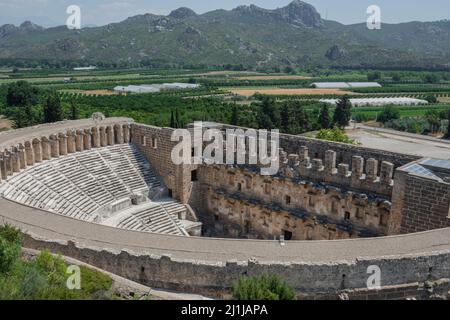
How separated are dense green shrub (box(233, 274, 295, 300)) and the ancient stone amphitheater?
2.00 metres

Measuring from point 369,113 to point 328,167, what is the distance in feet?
214

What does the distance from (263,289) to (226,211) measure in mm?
18254

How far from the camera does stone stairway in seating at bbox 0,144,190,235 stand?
84.8ft

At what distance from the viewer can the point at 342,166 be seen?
2591 cm

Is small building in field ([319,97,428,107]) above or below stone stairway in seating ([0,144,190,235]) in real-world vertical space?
above

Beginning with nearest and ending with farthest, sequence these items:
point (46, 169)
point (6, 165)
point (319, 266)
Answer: point (319, 266) → point (6, 165) → point (46, 169)

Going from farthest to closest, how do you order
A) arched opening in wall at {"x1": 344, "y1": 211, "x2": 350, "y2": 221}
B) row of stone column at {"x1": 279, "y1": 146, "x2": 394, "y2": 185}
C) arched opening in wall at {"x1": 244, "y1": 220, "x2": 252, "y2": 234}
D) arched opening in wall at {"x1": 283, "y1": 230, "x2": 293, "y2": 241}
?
arched opening in wall at {"x1": 244, "y1": 220, "x2": 252, "y2": 234}, arched opening in wall at {"x1": 283, "y1": 230, "x2": 293, "y2": 241}, arched opening in wall at {"x1": 344, "y1": 211, "x2": 350, "y2": 221}, row of stone column at {"x1": 279, "y1": 146, "x2": 394, "y2": 185}

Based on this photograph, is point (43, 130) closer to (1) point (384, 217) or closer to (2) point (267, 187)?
(2) point (267, 187)

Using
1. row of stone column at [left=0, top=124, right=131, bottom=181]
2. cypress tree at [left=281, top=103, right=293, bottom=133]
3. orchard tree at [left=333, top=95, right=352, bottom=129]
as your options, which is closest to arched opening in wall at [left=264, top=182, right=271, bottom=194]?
row of stone column at [left=0, top=124, right=131, bottom=181]

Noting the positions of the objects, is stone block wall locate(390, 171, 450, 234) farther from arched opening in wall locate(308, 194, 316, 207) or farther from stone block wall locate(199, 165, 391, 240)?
arched opening in wall locate(308, 194, 316, 207)

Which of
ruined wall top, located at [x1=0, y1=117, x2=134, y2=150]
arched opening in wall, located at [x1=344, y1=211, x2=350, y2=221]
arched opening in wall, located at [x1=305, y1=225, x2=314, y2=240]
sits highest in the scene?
ruined wall top, located at [x1=0, y1=117, x2=134, y2=150]
